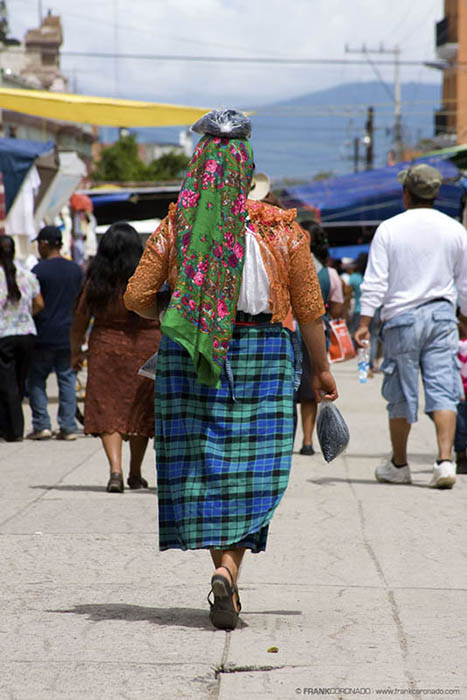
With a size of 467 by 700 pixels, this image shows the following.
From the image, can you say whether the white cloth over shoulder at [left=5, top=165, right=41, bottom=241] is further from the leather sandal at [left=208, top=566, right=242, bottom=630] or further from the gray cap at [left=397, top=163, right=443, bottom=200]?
the leather sandal at [left=208, top=566, right=242, bottom=630]

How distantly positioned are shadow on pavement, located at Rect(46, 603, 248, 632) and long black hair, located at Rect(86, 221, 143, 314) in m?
3.52

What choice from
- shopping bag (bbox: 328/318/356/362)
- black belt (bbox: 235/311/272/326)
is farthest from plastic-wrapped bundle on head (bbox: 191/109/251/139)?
shopping bag (bbox: 328/318/356/362)

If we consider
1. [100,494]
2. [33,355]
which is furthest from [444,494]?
[33,355]

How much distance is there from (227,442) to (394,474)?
404 centimetres

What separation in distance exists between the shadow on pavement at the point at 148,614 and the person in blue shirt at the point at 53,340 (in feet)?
21.9

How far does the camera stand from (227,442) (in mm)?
4738

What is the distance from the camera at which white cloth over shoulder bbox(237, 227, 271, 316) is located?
187 inches

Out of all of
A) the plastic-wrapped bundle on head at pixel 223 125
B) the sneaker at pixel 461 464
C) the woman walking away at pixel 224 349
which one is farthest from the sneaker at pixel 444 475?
the plastic-wrapped bundle on head at pixel 223 125

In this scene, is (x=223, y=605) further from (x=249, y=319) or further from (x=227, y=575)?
(x=249, y=319)

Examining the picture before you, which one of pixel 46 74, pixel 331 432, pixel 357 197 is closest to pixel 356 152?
pixel 46 74

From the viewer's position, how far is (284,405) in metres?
4.82

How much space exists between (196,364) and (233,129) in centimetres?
86

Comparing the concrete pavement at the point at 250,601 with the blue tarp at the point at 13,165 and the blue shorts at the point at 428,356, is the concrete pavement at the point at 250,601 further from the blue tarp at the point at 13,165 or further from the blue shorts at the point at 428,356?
the blue tarp at the point at 13,165

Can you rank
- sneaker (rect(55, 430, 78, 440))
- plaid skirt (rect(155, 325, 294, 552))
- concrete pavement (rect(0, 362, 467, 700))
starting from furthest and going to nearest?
1. sneaker (rect(55, 430, 78, 440))
2. plaid skirt (rect(155, 325, 294, 552))
3. concrete pavement (rect(0, 362, 467, 700))
